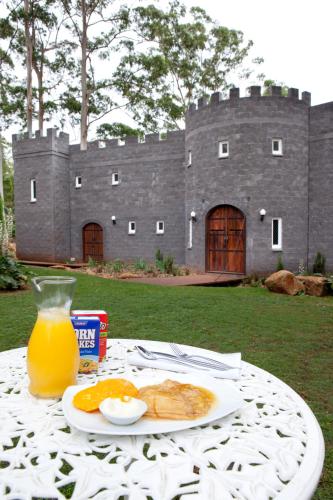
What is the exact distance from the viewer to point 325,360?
4.27 m

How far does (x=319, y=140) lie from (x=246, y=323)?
9147 mm

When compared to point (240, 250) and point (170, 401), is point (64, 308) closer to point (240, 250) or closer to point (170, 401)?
point (170, 401)

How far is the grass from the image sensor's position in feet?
12.2

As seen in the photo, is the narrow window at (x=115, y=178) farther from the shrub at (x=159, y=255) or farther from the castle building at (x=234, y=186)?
the shrub at (x=159, y=255)

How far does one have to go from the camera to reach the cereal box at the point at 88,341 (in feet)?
5.23

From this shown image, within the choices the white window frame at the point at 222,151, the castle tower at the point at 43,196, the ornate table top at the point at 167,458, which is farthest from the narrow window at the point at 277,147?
the ornate table top at the point at 167,458

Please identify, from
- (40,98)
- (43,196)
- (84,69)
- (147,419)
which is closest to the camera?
(147,419)

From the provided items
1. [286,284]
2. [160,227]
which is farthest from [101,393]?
[160,227]

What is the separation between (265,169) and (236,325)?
25.8 ft

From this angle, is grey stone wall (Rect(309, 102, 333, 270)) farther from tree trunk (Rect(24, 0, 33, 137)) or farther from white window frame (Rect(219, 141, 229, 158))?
tree trunk (Rect(24, 0, 33, 137))

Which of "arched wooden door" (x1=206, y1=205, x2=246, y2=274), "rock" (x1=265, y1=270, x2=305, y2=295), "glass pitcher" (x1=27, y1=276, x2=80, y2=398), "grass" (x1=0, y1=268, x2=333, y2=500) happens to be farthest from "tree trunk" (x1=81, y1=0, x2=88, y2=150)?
"glass pitcher" (x1=27, y1=276, x2=80, y2=398)

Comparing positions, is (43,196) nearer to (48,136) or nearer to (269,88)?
Answer: (48,136)

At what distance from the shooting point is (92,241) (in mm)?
16906

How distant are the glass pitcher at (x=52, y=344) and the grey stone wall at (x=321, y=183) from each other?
12.5 m
